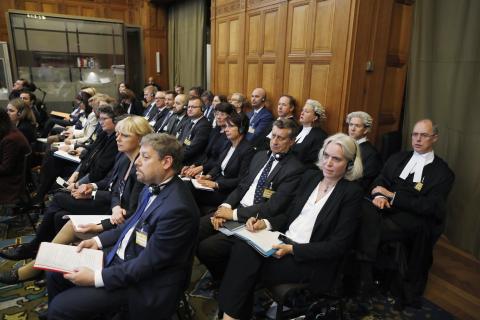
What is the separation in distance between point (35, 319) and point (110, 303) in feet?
3.23

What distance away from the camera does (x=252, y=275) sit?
191cm

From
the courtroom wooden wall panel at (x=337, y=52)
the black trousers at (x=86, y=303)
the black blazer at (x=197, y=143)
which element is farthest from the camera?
the black blazer at (x=197, y=143)

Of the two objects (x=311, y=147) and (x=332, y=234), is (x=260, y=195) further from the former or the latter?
(x=311, y=147)

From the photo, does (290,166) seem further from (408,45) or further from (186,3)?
(186,3)

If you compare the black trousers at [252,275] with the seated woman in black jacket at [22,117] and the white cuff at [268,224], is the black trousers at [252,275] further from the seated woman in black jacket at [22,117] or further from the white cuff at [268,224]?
the seated woman in black jacket at [22,117]

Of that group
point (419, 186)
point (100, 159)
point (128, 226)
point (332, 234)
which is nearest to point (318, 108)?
point (419, 186)

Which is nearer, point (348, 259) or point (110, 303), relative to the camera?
point (110, 303)

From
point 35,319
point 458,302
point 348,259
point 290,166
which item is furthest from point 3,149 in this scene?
point 458,302

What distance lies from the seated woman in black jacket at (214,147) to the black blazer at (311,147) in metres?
0.80

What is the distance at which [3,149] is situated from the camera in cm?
298

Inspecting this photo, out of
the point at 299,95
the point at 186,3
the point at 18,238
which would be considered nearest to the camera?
the point at 18,238

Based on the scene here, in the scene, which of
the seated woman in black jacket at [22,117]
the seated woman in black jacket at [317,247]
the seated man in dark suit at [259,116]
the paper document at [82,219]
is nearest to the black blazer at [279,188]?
the seated woman in black jacket at [317,247]

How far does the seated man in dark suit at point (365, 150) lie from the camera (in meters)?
2.97

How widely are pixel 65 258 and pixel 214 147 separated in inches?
81.7
